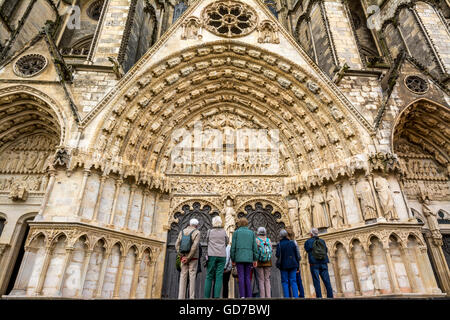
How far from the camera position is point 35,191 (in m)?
8.12

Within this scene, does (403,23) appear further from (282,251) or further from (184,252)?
(184,252)

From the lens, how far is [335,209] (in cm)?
721

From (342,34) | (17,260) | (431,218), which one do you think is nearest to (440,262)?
(431,218)

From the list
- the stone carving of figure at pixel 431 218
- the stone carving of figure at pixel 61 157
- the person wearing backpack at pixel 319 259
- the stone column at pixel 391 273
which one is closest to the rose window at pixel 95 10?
the stone carving of figure at pixel 61 157

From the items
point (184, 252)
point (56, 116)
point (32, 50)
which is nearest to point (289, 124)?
point (184, 252)

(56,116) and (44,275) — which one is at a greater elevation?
(56,116)

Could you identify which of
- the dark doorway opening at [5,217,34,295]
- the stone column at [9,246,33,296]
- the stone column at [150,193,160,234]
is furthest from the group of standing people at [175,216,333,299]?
the dark doorway opening at [5,217,34,295]

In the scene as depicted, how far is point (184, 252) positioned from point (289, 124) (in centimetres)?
594

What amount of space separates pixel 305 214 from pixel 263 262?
3.43 m

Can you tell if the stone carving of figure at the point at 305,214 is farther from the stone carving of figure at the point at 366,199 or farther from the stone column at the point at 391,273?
the stone column at the point at 391,273

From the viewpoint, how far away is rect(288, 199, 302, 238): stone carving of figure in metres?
7.79

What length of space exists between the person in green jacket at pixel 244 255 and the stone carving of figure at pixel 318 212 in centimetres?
352

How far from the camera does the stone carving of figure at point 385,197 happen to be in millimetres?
6535
